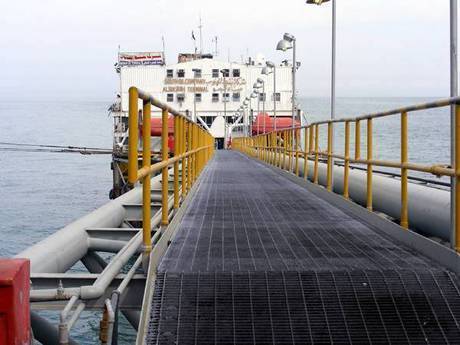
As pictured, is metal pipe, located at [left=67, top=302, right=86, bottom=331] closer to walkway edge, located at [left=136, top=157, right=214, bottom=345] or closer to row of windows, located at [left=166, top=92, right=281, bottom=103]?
walkway edge, located at [left=136, top=157, right=214, bottom=345]

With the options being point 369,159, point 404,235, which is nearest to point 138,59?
Answer: point 369,159

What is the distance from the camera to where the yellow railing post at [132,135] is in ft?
13.5

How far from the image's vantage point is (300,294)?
13.9 ft

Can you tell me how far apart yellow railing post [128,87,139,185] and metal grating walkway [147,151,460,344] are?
718 millimetres

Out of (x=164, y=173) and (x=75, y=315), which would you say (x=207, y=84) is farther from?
(x=75, y=315)

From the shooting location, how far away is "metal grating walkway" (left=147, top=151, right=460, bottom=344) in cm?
380

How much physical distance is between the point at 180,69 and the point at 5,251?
132 feet

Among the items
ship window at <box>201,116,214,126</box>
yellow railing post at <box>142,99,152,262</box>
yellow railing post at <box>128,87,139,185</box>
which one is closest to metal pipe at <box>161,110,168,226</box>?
yellow railing post at <box>142,99,152,262</box>

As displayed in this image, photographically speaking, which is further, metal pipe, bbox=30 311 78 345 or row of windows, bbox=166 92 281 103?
row of windows, bbox=166 92 281 103

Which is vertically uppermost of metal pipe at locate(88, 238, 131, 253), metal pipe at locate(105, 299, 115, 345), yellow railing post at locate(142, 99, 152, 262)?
yellow railing post at locate(142, 99, 152, 262)

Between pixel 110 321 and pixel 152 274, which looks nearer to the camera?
pixel 110 321

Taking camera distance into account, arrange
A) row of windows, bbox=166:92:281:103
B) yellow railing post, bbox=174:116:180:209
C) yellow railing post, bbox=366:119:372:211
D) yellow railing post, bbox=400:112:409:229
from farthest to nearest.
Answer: row of windows, bbox=166:92:281:103 → yellow railing post, bbox=366:119:372:211 → yellow railing post, bbox=174:116:180:209 → yellow railing post, bbox=400:112:409:229

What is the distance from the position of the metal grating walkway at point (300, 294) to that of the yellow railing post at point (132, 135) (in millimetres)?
718

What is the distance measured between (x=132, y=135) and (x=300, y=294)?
1.34 meters
